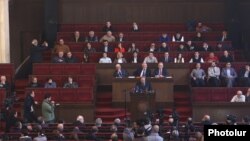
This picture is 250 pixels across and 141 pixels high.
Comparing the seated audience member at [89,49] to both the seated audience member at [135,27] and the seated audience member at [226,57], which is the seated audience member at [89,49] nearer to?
the seated audience member at [135,27]

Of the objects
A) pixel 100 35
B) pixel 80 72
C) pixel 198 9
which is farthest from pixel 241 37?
pixel 80 72

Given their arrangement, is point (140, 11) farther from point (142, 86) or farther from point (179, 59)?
point (142, 86)

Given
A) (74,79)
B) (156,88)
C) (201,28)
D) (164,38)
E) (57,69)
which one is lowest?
(156,88)

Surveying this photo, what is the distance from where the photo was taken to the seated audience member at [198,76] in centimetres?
1524

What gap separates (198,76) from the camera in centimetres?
1541

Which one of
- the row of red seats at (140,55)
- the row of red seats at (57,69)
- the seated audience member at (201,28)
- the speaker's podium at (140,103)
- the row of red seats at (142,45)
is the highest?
the seated audience member at (201,28)

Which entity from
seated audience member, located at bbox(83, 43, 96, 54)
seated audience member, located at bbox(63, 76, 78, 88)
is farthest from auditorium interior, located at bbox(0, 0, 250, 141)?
seated audience member, located at bbox(63, 76, 78, 88)

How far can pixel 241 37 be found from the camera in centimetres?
1941

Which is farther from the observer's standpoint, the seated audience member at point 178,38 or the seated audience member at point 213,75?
the seated audience member at point 178,38

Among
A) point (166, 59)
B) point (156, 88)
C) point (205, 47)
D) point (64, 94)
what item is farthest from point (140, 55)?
point (64, 94)

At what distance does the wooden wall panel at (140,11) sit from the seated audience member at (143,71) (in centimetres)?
492

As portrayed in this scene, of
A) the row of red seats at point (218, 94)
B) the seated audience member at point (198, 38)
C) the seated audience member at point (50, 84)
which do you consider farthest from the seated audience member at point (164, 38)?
the seated audience member at point (50, 84)

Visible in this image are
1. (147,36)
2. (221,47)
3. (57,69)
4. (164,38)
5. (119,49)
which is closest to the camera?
(57,69)

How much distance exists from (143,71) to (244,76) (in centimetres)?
277
